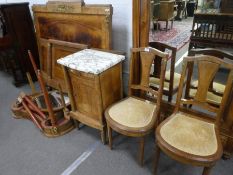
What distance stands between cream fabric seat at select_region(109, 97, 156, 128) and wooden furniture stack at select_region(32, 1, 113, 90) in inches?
24.0

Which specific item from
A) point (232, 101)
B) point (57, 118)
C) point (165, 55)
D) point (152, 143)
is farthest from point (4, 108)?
point (232, 101)

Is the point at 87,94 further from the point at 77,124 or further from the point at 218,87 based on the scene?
the point at 218,87

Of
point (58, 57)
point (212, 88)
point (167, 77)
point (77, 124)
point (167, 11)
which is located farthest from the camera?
point (167, 11)

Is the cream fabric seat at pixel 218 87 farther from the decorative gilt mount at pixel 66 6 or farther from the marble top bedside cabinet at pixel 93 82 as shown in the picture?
the decorative gilt mount at pixel 66 6

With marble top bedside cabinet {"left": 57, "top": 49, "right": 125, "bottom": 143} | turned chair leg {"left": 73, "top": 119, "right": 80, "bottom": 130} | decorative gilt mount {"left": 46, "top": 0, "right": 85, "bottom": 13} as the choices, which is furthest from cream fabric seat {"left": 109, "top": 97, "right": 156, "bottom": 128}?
decorative gilt mount {"left": 46, "top": 0, "right": 85, "bottom": 13}

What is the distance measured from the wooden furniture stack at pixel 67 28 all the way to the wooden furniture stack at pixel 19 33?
1.11ft

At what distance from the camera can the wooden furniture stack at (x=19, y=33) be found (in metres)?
2.58

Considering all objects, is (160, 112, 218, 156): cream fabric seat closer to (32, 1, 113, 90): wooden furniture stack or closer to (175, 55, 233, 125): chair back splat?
(175, 55, 233, 125): chair back splat

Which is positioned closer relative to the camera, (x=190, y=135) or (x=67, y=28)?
(x=190, y=135)

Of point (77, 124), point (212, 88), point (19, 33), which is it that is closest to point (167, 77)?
point (212, 88)

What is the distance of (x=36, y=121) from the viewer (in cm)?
216

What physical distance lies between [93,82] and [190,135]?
2.75 ft

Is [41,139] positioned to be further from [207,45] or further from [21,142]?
[207,45]

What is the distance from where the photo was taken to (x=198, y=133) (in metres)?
1.40
